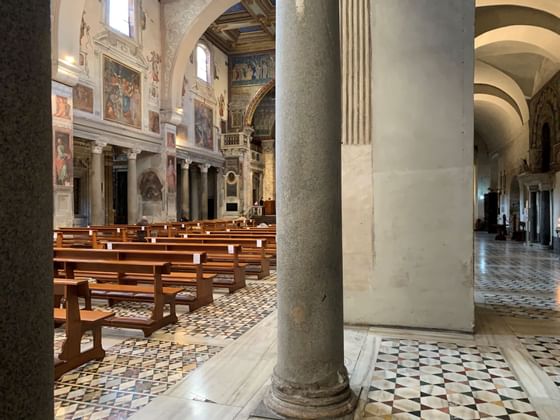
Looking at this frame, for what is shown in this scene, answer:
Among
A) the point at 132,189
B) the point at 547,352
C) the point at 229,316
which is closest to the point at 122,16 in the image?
the point at 132,189

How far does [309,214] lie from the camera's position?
2.82 metres

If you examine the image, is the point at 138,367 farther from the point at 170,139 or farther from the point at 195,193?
the point at 195,193

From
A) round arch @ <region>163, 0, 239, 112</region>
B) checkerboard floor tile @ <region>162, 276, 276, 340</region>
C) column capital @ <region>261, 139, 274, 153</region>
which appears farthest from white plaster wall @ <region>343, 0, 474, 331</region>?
column capital @ <region>261, 139, 274, 153</region>

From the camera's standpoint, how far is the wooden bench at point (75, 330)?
3.69 m

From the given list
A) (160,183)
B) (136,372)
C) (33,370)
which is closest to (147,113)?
(160,183)

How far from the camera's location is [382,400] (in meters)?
3.09

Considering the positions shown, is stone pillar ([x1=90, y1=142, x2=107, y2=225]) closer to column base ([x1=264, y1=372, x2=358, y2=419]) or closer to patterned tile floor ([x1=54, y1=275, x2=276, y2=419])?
patterned tile floor ([x1=54, y1=275, x2=276, y2=419])

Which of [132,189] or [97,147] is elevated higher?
[97,147]

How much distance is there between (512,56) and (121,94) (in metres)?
14.3

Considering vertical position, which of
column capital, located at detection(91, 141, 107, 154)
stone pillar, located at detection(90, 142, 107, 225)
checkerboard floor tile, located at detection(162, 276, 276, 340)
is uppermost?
column capital, located at detection(91, 141, 107, 154)

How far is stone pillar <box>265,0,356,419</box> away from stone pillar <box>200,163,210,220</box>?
899 inches

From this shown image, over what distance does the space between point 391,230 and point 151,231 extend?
9.79 m

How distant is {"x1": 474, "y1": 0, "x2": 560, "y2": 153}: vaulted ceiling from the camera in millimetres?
10367

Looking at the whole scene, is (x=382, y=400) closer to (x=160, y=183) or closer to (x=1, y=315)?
(x=1, y=315)
